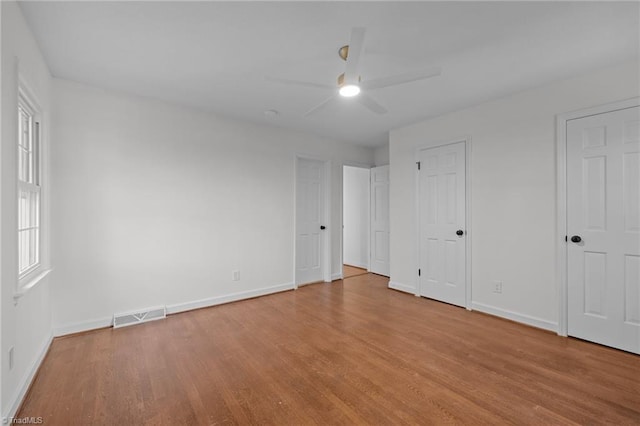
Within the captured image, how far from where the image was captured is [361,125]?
431 centimetres

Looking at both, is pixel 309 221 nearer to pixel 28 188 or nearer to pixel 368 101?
pixel 368 101

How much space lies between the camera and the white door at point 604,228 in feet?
8.21

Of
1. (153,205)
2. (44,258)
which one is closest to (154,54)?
(153,205)

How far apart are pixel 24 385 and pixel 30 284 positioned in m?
0.67

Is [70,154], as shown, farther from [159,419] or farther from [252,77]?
[159,419]

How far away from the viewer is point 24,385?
6.31 ft

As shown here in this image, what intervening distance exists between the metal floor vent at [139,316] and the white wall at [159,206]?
0.23 ft

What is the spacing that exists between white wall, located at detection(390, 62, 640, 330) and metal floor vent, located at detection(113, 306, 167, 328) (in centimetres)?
378

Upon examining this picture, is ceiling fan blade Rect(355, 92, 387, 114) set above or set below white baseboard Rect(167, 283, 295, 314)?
above

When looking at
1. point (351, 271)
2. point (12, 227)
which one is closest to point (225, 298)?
point (12, 227)

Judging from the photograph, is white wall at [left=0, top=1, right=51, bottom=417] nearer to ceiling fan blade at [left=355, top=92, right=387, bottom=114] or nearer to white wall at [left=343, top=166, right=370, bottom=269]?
ceiling fan blade at [left=355, top=92, right=387, bottom=114]

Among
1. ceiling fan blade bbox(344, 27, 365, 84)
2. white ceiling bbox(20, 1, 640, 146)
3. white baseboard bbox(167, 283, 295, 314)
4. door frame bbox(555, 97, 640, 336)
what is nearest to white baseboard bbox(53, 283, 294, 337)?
white baseboard bbox(167, 283, 295, 314)

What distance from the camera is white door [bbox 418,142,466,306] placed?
3.70m

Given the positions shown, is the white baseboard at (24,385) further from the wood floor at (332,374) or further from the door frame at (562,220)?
the door frame at (562,220)
